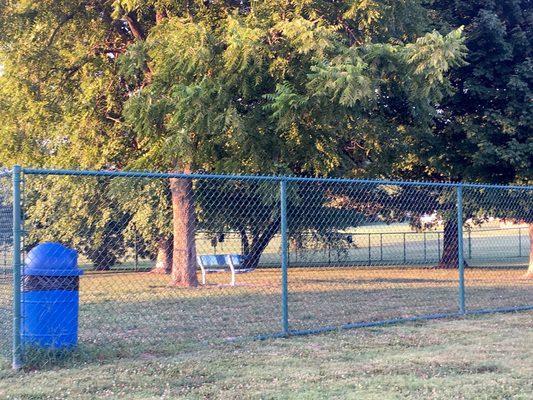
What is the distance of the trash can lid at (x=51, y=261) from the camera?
7520 mm

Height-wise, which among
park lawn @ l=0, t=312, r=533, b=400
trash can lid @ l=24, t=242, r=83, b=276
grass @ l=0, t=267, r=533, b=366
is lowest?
park lawn @ l=0, t=312, r=533, b=400

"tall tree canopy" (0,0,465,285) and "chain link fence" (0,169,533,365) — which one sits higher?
"tall tree canopy" (0,0,465,285)

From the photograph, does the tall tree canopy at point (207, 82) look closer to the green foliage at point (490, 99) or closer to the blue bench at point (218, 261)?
the blue bench at point (218, 261)

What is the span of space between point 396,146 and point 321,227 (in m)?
2.90

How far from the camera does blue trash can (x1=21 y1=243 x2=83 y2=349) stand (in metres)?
7.44

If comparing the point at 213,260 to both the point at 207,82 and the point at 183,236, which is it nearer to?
the point at 183,236

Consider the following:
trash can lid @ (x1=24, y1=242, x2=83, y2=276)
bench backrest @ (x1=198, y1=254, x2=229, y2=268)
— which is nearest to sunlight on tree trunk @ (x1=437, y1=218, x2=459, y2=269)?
bench backrest @ (x1=198, y1=254, x2=229, y2=268)

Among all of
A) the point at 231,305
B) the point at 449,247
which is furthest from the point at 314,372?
the point at 449,247

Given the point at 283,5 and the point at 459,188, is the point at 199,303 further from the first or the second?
the point at 283,5

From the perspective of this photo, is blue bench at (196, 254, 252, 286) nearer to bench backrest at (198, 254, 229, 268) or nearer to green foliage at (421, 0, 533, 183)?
bench backrest at (198, 254, 229, 268)

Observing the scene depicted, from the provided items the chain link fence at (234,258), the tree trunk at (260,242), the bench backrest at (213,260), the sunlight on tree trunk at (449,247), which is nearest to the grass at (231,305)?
the chain link fence at (234,258)

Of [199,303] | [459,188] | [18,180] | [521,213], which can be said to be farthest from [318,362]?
[521,213]

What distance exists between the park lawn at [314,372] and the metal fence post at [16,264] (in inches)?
9.8

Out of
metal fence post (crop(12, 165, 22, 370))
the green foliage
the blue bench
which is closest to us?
metal fence post (crop(12, 165, 22, 370))
